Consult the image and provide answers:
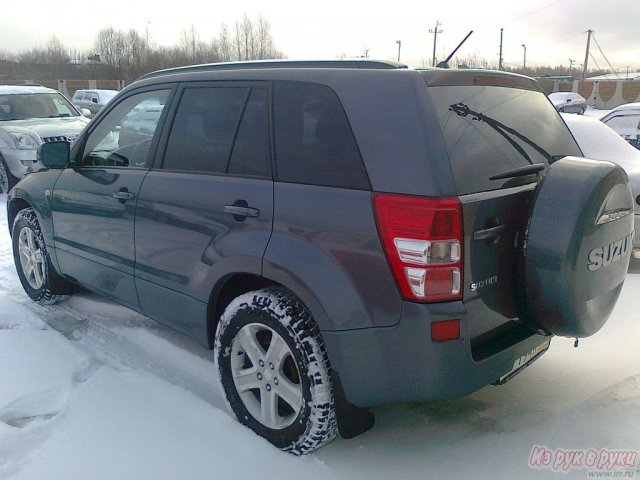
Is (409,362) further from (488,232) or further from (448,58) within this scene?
(448,58)

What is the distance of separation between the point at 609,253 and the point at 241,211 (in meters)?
1.68

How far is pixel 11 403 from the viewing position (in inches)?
123

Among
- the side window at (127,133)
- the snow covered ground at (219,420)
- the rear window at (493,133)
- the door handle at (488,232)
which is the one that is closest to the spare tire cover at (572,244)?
the door handle at (488,232)

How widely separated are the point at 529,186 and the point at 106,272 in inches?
105

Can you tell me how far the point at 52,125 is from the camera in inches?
382

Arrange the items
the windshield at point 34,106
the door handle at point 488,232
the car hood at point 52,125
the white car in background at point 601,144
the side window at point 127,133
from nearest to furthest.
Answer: the door handle at point 488,232 < the side window at point 127,133 < the white car in background at point 601,144 < the car hood at point 52,125 < the windshield at point 34,106

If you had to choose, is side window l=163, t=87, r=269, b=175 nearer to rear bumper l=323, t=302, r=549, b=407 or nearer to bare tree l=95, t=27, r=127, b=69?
rear bumper l=323, t=302, r=549, b=407

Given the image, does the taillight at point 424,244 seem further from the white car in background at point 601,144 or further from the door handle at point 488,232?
the white car in background at point 601,144

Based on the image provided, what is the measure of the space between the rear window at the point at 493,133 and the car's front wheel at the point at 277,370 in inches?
36.5

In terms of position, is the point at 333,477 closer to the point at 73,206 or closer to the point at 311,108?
the point at 311,108

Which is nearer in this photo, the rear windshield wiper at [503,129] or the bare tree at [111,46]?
the rear windshield wiper at [503,129]

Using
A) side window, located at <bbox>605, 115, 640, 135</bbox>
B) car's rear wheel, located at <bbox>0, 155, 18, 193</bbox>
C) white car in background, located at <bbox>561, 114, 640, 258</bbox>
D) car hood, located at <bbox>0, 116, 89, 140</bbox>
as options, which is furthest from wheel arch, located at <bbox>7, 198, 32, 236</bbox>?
side window, located at <bbox>605, 115, 640, 135</bbox>

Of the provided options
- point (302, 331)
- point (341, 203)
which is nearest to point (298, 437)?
point (302, 331)

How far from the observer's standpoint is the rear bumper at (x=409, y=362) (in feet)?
7.39
